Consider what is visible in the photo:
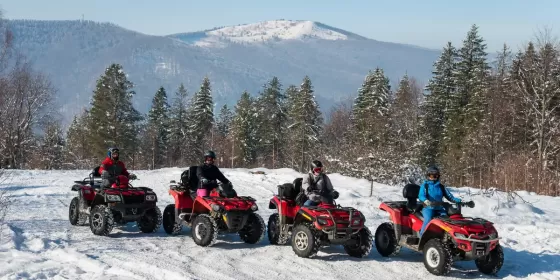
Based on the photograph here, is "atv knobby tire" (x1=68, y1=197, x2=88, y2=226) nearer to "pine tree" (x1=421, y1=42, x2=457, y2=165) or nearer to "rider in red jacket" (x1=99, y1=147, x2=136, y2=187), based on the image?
"rider in red jacket" (x1=99, y1=147, x2=136, y2=187)

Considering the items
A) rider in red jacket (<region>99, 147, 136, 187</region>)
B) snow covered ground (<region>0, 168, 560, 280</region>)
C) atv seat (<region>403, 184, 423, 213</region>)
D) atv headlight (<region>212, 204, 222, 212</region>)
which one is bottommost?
snow covered ground (<region>0, 168, 560, 280</region>)

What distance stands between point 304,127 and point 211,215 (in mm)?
46777

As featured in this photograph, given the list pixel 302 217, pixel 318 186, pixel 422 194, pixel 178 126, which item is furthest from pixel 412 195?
pixel 178 126

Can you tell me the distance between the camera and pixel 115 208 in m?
12.4

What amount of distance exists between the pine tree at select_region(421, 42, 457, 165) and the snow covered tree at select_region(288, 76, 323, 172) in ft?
36.8

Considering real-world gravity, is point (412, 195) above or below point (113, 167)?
below

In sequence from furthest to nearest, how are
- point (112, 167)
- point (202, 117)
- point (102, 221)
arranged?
point (202, 117), point (112, 167), point (102, 221)

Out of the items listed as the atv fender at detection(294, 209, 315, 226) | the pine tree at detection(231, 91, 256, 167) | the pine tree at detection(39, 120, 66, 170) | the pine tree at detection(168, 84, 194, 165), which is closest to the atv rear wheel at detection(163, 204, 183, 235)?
the atv fender at detection(294, 209, 315, 226)

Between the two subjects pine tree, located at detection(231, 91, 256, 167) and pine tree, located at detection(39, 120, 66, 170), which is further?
pine tree, located at detection(231, 91, 256, 167)

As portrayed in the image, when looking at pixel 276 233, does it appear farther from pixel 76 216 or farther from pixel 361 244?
pixel 76 216

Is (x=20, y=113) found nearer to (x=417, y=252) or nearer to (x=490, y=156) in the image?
(x=490, y=156)

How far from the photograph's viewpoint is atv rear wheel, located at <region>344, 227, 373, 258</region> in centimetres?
1099

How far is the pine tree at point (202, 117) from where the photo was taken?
61.7 meters

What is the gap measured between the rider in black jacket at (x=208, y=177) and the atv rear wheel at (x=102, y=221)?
196 cm
